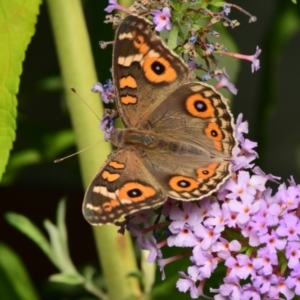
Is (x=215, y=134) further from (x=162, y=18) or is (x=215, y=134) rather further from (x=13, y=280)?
(x=13, y=280)

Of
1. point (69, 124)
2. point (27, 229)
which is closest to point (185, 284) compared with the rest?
point (27, 229)

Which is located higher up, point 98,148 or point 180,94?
point 180,94

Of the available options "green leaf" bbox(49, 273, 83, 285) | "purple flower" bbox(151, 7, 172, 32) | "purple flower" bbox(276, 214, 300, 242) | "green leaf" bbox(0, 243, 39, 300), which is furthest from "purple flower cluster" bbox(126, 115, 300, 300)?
"green leaf" bbox(0, 243, 39, 300)

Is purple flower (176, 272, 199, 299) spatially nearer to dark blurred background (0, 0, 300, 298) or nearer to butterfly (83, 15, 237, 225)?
butterfly (83, 15, 237, 225)

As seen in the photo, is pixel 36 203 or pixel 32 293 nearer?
pixel 32 293

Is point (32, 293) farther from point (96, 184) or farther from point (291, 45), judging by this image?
point (291, 45)

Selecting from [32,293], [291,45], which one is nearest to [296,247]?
[32,293]
